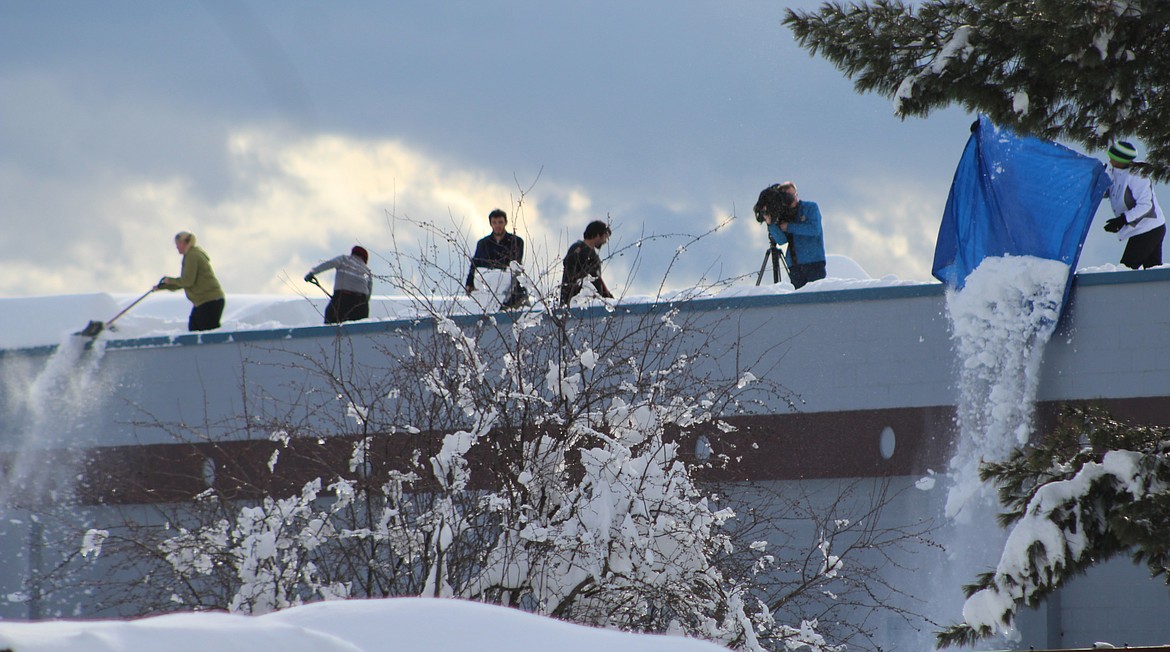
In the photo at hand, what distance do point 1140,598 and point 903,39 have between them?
18.2ft

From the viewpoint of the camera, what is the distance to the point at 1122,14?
6.30 m

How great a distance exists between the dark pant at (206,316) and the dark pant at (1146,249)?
853cm

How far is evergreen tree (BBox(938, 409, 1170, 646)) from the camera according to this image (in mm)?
6586

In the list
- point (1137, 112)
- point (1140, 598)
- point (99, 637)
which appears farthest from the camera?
point (1140, 598)

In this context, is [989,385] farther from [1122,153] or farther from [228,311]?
[228,311]

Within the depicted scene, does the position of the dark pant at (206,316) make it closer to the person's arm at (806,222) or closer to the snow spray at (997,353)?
the person's arm at (806,222)

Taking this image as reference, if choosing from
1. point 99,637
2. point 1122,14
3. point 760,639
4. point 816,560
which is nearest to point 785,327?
point 816,560

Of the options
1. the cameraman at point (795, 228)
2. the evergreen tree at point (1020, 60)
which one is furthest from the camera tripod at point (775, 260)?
the evergreen tree at point (1020, 60)

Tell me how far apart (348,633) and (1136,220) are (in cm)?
936

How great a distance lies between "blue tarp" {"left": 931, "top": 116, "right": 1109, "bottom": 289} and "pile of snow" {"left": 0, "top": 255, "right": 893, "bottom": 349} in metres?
0.54

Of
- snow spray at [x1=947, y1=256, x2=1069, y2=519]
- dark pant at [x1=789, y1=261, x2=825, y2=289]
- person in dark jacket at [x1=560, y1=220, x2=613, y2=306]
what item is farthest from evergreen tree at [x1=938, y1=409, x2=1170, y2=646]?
dark pant at [x1=789, y1=261, x2=825, y2=289]

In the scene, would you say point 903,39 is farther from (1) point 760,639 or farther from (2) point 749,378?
(1) point 760,639

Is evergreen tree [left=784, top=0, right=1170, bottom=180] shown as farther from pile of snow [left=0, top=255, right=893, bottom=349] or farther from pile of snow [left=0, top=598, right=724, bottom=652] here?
pile of snow [left=0, top=598, right=724, bottom=652]

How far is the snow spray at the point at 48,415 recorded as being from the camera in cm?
A: 1438
